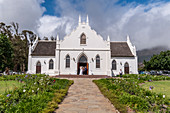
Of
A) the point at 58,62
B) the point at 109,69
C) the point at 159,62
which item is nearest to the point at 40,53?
the point at 58,62

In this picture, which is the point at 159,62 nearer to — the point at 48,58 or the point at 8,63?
the point at 48,58

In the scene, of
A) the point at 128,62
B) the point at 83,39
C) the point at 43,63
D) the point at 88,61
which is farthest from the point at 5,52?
the point at 128,62

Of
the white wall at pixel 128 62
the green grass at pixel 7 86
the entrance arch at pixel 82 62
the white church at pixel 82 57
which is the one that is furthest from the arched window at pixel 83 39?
the green grass at pixel 7 86

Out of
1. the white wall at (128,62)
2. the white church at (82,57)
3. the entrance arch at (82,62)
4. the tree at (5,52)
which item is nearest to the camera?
the tree at (5,52)

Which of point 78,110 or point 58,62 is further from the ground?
point 58,62

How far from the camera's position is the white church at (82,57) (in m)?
29.2

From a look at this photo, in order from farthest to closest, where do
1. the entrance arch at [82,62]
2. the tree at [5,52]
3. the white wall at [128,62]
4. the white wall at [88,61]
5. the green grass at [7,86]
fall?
the white wall at [128,62]
the entrance arch at [82,62]
the white wall at [88,61]
the tree at [5,52]
the green grass at [7,86]

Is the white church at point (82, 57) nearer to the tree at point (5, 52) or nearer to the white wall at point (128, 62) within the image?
the white wall at point (128, 62)

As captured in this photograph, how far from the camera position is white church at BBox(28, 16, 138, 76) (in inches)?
1150

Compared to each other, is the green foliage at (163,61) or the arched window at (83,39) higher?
the arched window at (83,39)

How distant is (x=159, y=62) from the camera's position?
39.2 metres

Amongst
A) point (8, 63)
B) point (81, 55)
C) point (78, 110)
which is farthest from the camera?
point (81, 55)

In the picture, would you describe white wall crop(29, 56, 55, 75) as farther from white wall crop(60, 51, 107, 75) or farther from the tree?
the tree

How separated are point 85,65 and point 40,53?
10288 mm
